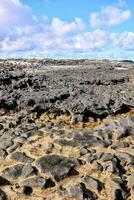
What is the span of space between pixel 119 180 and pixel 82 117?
7294 mm

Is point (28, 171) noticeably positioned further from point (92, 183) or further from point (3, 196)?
point (92, 183)

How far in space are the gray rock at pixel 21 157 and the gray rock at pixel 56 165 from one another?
0.38 meters

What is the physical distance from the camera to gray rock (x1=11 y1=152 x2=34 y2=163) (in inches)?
592

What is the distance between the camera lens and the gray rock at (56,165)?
550 inches

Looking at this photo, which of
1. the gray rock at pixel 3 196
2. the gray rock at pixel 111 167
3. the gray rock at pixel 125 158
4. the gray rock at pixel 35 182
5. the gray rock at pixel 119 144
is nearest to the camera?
the gray rock at pixel 3 196

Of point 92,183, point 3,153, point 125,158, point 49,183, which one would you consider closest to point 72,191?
point 92,183

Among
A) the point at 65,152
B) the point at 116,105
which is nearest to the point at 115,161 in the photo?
the point at 65,152

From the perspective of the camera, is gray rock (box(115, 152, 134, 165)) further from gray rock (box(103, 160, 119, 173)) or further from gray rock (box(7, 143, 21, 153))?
gray rock (box(7, 143, 21, 153))

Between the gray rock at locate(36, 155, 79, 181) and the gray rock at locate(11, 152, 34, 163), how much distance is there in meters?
0.38

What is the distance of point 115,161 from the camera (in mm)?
14750

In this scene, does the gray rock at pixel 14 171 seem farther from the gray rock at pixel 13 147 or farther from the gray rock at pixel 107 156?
the gray rock at pixel 107 156

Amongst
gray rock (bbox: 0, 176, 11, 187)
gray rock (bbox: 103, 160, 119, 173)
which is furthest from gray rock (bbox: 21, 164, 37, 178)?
gray rock (bbox: 103, 160, 119, 173)

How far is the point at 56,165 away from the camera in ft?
47.4


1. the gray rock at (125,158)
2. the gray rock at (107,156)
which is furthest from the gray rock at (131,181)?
the gray rock at (107,156)
